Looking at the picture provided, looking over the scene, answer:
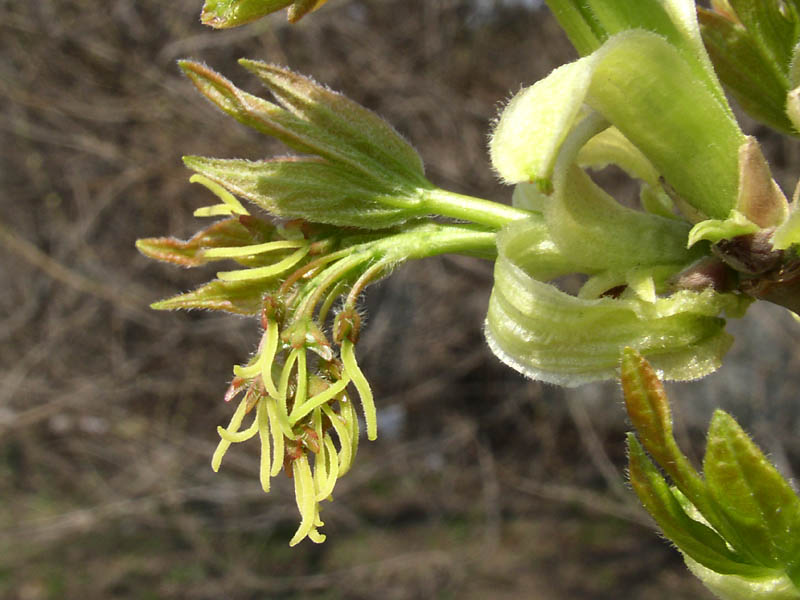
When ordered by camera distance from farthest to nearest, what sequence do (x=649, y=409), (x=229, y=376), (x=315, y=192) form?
(x=229, y=376) → (x=315, y=192) → (x=649, y=409)

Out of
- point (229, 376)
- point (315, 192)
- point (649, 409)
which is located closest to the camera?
point (649, 409)

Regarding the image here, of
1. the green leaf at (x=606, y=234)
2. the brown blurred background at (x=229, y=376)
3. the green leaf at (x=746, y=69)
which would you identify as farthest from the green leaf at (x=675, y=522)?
the brown blurred background at (x=229, y=376)

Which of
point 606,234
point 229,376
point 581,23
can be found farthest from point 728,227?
point 229,376

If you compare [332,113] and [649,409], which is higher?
[332,113]

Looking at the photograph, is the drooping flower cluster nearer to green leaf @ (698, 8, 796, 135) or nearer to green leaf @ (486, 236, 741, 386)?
green leaf @ (486, 236, 741, 386)

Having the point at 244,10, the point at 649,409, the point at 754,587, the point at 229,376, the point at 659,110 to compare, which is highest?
the point at 244,10

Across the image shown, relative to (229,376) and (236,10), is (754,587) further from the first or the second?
(229,376)

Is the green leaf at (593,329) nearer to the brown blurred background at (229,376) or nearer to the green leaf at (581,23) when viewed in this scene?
the green leaf at (581,23)
